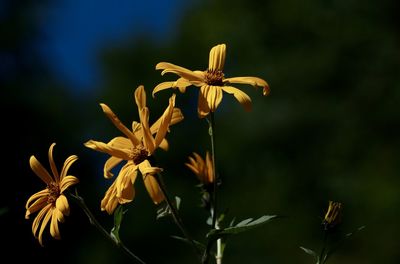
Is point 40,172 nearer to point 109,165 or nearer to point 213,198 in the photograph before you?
point 109,165

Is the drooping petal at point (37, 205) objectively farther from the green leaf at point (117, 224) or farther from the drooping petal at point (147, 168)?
the drooping petal at point (147, 168)

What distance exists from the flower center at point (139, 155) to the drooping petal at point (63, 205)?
0.24m

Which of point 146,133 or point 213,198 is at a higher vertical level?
point 146,133

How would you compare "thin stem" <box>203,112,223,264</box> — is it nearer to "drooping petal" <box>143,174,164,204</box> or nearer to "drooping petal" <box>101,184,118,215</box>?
"drooping petal" <box>143,174,164,204</box>

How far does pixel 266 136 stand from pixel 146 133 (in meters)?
16.2

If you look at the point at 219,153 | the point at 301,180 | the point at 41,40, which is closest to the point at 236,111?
the point at 219,153

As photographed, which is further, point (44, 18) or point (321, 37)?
point (44, 18)

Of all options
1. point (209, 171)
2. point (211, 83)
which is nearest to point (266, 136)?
point (209, 171)

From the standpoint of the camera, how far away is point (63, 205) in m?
2.44

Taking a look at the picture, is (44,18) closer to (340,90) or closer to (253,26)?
(253,26)

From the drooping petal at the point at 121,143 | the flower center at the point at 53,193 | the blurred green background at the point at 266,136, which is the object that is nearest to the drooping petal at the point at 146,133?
the drooping petal at the point at 121,143

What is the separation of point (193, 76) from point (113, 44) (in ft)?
90.9

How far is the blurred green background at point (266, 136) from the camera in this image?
16828 mm

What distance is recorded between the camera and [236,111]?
2191 cm
